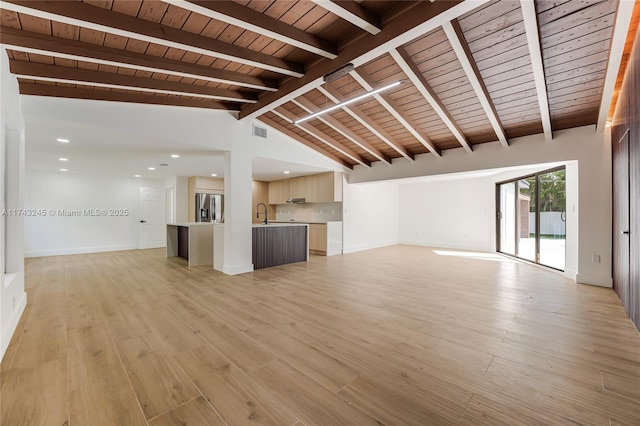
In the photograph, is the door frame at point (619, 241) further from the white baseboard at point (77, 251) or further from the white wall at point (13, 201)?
the white baseboard at point (77, 251)

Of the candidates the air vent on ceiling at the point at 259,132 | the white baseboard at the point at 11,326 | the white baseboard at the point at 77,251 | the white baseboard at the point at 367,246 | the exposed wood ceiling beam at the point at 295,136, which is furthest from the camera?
the white baseboard at the point at 367,246

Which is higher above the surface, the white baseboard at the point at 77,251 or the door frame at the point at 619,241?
the door frame at the point at 619,241

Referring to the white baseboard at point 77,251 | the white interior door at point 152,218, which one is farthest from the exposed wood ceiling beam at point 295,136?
the white baseboard at point 77,251

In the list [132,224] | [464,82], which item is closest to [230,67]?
[464,82]

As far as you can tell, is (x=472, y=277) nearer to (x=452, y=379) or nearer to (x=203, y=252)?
(x=452, y=379)

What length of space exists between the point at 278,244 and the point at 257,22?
13.7ft

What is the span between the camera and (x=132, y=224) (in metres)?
8.36

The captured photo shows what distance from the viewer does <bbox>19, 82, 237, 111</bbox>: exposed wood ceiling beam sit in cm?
326

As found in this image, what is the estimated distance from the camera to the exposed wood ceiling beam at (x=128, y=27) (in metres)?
2.12

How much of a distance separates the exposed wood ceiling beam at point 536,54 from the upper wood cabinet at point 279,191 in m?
6.55

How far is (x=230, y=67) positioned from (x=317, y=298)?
10.8 feet

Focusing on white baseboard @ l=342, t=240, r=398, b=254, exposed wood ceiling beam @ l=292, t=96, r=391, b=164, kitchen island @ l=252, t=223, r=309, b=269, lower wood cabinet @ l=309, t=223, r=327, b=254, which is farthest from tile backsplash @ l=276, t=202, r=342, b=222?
exposed wood ceiling beam @ l=292, t=96, r=391, b=164

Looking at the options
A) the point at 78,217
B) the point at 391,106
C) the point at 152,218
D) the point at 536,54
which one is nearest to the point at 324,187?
the point at 391,106

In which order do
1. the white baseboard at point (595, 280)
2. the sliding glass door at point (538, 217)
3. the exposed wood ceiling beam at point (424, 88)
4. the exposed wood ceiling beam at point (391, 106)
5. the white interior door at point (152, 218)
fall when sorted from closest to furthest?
the exposed wood ceiling beam at point (424, 88)
the exposed wood ceiling beam at point (391, 106)
the white baseboard at point (595, 280)
the sliding glass door at point (538, 217)
the white interior door at point (152, 218)
